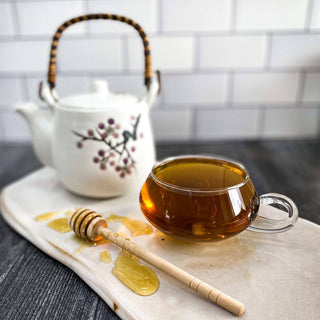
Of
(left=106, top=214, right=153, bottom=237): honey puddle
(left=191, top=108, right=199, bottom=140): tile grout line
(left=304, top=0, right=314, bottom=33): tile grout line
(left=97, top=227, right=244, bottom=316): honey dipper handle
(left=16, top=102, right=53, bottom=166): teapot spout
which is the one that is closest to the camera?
(left=97, top=227, right=244, bottom=316): honey dipper handle

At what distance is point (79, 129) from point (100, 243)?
0.16 m

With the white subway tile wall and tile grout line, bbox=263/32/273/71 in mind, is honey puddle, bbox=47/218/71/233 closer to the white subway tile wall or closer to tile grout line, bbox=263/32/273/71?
the white subway tile wall

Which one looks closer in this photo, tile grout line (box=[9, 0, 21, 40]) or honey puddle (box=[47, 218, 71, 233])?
honey puddle (box=[47, 218, 71, 233])

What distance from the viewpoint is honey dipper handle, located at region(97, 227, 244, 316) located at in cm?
29

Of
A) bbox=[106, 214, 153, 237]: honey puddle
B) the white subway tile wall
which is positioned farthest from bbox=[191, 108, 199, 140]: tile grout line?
bbox=[106, 214, 153, 237]: honey puddle

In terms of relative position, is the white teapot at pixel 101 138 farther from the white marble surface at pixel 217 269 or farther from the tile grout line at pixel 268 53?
the tile grout line at pixel 268 53

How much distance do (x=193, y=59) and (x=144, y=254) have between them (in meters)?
0.53

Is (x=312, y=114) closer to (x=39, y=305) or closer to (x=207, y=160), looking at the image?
(x=207, y=160)

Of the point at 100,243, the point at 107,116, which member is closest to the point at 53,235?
the point at 100,243

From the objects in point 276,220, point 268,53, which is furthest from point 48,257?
point 268,53

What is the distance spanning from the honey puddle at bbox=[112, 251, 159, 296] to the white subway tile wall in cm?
48

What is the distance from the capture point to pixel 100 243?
0.39 m

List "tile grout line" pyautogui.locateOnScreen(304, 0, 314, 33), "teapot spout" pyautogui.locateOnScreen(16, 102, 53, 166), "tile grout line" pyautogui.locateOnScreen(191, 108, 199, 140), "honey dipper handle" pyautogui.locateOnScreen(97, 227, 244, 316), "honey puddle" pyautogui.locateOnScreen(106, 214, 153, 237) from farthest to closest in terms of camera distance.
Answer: "tile grout line" pyautogui.locateOnScreen(191, 108, 199, 140) → "tile grout line" pyautogui.locateOnScreen(304, 0, 314, 33) → "teapot spout" pyautogui.locateOnScreen(16, 102, 53, 166) → "honey puddle" pyautogui.locateOnScreen(106, 214, 153, 237) → "honey dipper handle" pyautogui.locateOnScreen(97, 227, 244, 316)

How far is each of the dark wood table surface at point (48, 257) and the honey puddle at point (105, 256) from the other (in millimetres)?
33
